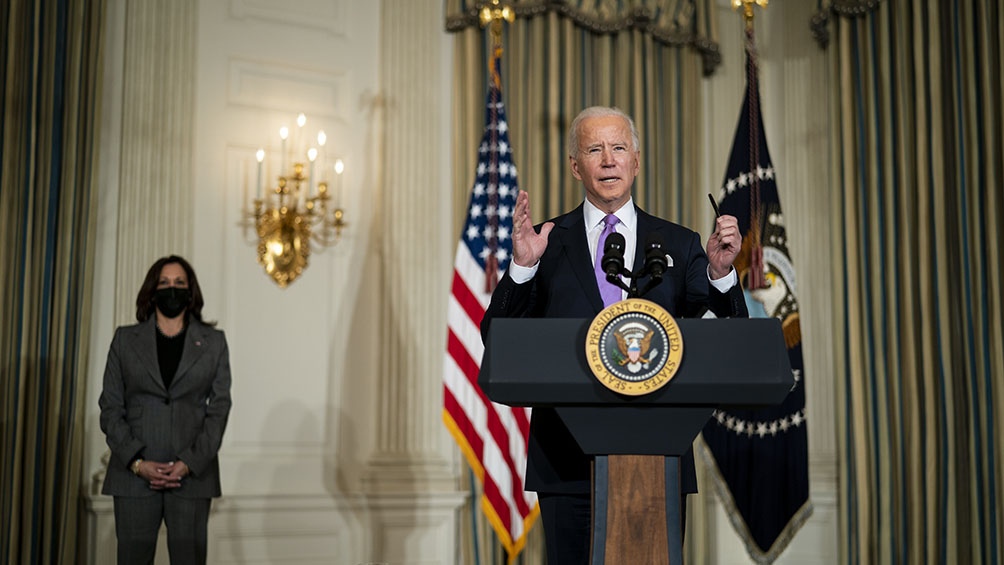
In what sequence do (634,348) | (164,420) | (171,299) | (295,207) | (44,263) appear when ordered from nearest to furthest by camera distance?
(634,348) < (164,420) < (171,299) < (44,263) < (295,207)

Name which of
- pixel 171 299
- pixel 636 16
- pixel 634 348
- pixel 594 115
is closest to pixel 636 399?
pixel 634 348

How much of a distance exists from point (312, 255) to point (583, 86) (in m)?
2.00

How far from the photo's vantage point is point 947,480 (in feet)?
18.6

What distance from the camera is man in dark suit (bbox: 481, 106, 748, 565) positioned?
7.84 ft

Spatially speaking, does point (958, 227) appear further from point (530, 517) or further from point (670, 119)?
point (530, 517)

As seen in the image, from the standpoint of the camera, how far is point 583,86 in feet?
21.9

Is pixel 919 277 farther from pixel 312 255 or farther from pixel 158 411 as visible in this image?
pixel 158 411

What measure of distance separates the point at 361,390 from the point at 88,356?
1470mm

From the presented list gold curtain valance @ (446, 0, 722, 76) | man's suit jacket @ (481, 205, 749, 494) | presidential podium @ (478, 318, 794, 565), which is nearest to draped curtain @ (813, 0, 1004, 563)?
gold curtain valance @ (446, 0, 722, 76)

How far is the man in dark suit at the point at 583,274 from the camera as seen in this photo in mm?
2389

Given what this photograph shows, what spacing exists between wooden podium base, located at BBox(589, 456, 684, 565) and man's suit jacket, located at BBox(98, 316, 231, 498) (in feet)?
9.17

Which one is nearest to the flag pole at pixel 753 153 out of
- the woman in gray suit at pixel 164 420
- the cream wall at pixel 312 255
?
the cream wall at pixel 312 255

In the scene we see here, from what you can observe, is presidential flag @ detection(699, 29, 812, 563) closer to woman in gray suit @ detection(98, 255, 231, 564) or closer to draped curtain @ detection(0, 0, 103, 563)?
woman in gray suit @ detection(98, 255, 231, 564)

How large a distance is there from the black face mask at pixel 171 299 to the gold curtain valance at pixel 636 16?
2.56m
